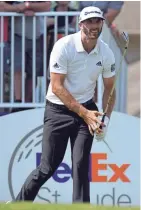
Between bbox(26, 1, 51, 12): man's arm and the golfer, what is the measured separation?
2102mm

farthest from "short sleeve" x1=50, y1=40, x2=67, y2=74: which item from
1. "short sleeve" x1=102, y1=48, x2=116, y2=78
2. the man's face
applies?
"short sleeve" x1=102, y1=48, x2=116, y2=78

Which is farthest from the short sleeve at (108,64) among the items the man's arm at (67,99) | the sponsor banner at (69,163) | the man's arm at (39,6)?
the man's arm at (39,6)

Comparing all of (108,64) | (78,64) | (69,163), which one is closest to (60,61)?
(78,64)

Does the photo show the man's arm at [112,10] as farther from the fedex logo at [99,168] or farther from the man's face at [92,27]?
the man's face at [92,27]

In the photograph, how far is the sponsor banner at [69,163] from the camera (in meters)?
10.6

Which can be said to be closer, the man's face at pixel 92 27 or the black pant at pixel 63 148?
the man's face at pixel 92 27

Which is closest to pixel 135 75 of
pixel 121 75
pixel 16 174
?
pixel 121 75

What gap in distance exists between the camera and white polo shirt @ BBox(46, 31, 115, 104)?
8617mm

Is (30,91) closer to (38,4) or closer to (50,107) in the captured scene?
(38,4)

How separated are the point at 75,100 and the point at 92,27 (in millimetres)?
631

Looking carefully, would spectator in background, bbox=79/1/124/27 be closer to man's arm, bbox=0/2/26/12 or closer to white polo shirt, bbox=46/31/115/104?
man's arm, bbox=0/2/26/12

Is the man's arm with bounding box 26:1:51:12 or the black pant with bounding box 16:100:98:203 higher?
the man's arm with bounding box 26:1:51:12

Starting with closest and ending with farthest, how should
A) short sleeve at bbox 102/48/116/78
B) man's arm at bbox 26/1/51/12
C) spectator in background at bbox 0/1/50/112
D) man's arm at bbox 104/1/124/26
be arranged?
short sleeve at bbox 102/48/116/78
man's arm at bbox 26/1/51/12
spectator in background at bbox 0/1/50/112
man's arm at bbox 104/1/124/26

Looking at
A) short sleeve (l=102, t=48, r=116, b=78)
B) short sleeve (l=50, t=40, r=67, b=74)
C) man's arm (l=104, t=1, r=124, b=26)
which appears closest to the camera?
short sleeve (l=50, t=40, r=67, b=74)
